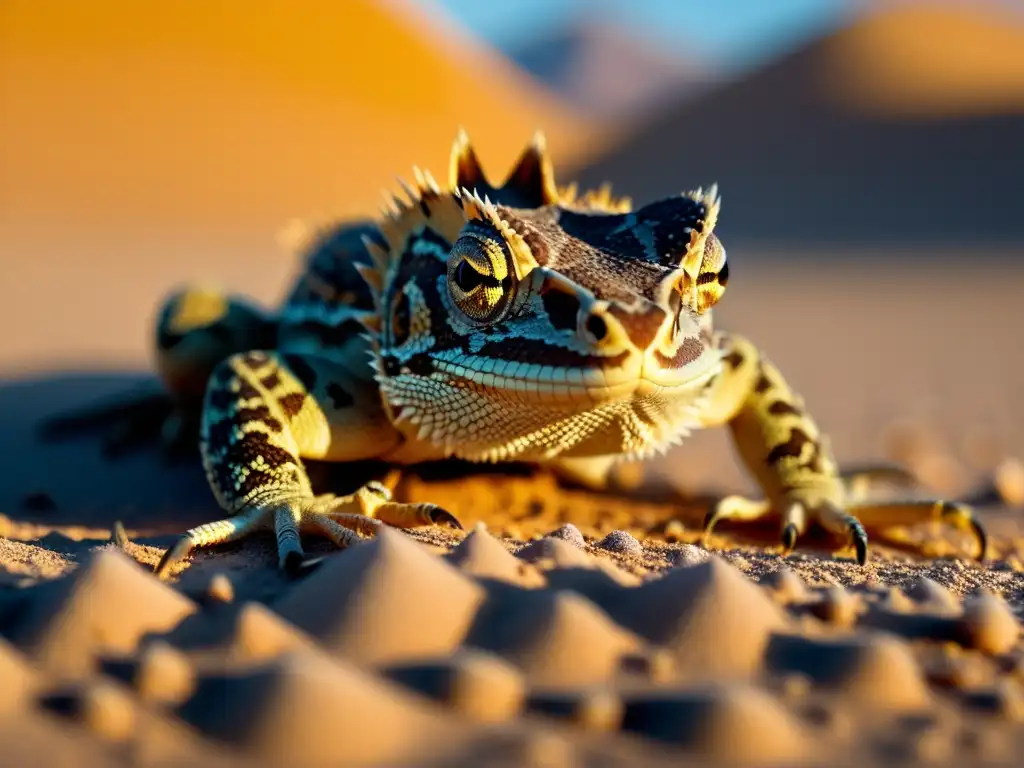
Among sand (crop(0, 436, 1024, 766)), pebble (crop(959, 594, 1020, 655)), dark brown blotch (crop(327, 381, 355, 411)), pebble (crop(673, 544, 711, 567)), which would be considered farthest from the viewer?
dark brown blotch (crop(327, 381, 355, 411))

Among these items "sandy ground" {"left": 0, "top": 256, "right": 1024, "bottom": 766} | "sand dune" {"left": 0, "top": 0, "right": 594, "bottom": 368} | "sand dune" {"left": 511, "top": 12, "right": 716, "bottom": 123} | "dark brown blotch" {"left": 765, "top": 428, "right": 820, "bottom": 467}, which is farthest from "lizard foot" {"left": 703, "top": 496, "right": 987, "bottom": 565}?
"sand dune" {"left": 511, "top": 12, "right": 716, "bottom": 123}

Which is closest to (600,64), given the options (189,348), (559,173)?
(559,173)

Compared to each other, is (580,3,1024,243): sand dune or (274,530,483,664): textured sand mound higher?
(580,3,1024,243): sand dune

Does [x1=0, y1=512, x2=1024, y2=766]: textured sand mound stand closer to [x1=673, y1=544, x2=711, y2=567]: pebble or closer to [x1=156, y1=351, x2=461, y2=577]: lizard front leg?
[x1=673, y1=544, x2=711, y2=567]: pebble

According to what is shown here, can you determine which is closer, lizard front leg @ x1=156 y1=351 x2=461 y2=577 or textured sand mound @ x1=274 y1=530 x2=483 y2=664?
textured sand mound @ x1=274 y1=530 x2=483 y2=664

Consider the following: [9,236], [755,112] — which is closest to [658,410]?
[9,236]

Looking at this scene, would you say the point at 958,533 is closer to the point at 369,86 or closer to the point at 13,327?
the point at 13,327
